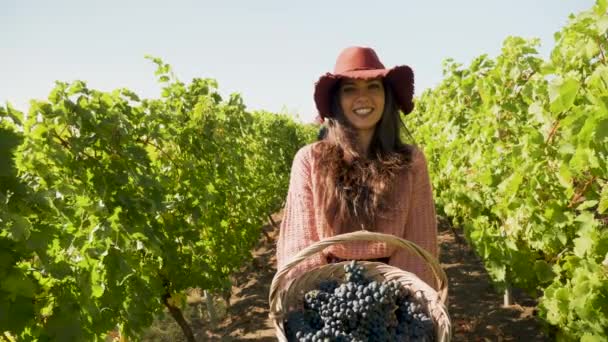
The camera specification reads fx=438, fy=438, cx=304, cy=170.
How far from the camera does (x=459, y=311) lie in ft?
16.3

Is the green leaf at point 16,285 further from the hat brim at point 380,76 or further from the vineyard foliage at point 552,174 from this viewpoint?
the vineyard foliage at point 552,174

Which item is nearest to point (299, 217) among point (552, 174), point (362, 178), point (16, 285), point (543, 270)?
point (362, 178)

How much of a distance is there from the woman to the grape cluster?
357 mm

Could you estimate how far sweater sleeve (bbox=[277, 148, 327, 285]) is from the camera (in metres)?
2.09

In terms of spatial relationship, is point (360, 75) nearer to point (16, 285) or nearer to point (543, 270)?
point (16, 285)

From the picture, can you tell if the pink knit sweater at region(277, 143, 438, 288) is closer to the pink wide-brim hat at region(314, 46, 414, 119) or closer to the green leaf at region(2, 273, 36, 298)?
the pink wide-brim hat at region(314, 46, 414, 119)

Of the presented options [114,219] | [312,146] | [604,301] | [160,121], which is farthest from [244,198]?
[604,301]

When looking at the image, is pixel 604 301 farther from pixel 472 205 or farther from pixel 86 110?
pixel 86 110

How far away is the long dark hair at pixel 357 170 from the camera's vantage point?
6.89 ft

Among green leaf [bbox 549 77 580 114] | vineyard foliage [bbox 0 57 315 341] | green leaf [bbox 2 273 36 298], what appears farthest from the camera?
green leaf [bbox 549 77 580 114]

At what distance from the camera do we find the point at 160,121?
3.74m

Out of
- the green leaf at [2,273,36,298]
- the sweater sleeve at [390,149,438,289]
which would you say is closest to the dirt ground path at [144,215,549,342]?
the sweater sleeve at [390,149,438,289]

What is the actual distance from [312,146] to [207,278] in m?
2.72

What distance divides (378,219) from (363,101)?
1.94 ft
